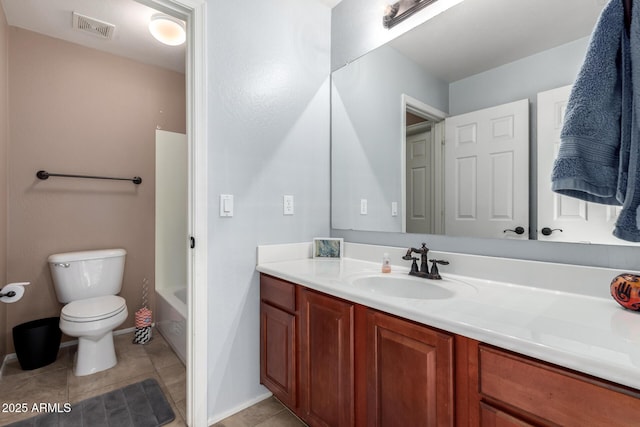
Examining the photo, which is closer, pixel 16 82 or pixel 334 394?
pixel 334 394

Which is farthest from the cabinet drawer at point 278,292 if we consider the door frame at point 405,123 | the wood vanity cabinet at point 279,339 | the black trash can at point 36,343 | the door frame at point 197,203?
the black trash can at point 36,343

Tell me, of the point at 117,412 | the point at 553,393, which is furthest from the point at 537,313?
the point at 117,412

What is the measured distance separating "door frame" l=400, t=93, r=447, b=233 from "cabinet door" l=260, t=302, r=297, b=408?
0.78m

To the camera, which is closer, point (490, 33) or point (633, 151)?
point (633, 151)

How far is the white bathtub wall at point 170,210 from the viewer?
2801mm

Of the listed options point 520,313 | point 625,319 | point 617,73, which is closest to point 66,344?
point 520,313

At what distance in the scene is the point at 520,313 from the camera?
878 mm

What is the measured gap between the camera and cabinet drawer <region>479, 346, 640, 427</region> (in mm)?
597

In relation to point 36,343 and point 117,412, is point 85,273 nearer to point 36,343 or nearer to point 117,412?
point 36,343

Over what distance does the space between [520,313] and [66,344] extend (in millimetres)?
3095

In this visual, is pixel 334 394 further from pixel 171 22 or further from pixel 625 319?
pixel 171 22

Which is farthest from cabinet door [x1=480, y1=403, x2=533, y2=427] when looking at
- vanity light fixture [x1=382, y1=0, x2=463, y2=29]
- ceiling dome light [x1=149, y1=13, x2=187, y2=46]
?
ceiling dome light [x1=149, y1=13, x2=187, y2=46]

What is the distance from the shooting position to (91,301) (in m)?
2.22

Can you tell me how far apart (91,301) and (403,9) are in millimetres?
2748
